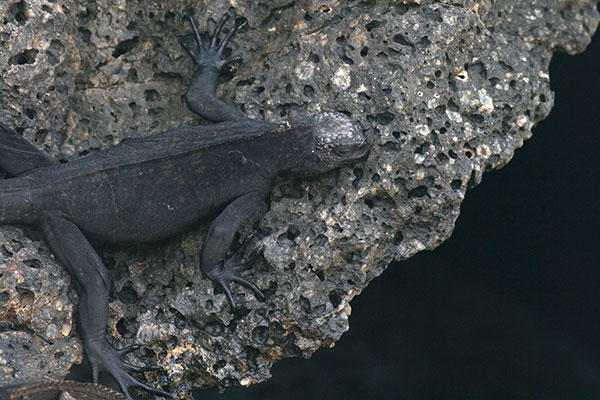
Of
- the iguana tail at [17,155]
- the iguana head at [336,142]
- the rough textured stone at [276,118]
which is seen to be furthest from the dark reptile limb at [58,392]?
the iguana head at [336,142]

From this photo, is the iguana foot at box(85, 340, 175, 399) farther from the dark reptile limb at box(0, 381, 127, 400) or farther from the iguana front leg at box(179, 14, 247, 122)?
the iguana front leg at box(179, 14, 247, 122)

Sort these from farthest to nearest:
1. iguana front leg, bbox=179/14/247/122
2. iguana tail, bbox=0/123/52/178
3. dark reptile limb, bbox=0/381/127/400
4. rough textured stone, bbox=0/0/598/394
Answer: iguana front leg, bbox=179/14/247/122
iguana tail, bbox=0/123/52/178
rough textured stone, bbox=0/0/598/394
dark reptile limb, bbox=0/381/127/400

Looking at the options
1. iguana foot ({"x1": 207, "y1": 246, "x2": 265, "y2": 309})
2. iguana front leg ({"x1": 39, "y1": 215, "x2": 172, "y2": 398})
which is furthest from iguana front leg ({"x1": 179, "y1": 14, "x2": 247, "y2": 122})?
iguana front leg ({"x1": 39, "y1": 215, "x2": 172, "y2": 398})

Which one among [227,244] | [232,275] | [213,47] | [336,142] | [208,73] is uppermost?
[213,47]

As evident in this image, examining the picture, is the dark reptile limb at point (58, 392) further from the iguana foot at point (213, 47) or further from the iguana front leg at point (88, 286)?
the iguana foot at point (213, 47)

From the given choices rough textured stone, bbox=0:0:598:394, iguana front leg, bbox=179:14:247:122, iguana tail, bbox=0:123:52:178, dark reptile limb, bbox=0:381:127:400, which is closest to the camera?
dark reptile limb, bbox=0:381:127:400

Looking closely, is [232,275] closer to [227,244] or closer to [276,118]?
[227,244]

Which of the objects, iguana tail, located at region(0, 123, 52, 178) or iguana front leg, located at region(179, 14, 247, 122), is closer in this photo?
iguana tail, located at region(0, 123, 52, 178)

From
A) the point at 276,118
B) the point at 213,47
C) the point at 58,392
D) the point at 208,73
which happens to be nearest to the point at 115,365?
the point at 58,392

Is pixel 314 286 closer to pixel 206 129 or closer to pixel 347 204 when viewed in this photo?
pixel 347 204
